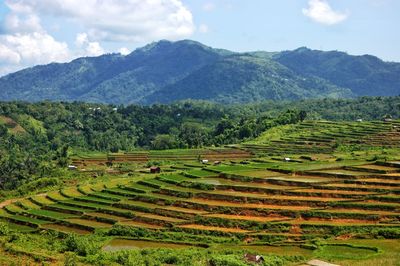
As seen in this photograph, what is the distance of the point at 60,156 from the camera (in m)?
96.9

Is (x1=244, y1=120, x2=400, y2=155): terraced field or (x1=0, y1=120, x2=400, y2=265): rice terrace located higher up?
(x1=244, y1=120, x2=400, y2=155): terraced field

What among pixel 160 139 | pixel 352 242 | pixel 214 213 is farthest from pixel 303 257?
pixel 160 139

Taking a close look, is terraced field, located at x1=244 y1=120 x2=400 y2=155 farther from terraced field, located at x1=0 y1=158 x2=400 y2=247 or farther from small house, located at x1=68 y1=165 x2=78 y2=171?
terraced field, located at x1=0 y1=158 x2=400 y2=247

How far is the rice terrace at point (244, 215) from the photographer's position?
104ft

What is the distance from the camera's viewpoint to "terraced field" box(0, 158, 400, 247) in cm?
3541

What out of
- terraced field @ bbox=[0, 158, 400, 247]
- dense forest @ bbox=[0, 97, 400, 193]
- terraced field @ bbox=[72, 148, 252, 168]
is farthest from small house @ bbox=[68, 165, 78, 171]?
terraced field @ bbox=[0, 158, 400, 247]

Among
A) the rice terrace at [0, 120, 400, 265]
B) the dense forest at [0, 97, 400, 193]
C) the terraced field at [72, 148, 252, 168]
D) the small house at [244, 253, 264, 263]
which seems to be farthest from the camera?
the dense forest at [0, 97, 400, 193]

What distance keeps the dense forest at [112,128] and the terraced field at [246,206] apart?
3448 centimetres

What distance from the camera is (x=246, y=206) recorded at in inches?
1540

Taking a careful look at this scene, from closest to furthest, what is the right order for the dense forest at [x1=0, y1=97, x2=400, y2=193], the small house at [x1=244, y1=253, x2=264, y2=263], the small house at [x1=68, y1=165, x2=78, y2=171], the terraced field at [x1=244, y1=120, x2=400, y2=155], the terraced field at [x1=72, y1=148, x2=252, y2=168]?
the small house at [x1=244, y1=253, x2=264, y2=263] < the terraced field at [x1=244, y1=120, x2=400, y2=155] < the terraced field at [x1=72, y1=148, x2=252, y2=168] < the small house at [x1=68, y1=165, x2=78, y2=171] < the dense forest at [x1=0, y1=97, x2=400, y2=193]

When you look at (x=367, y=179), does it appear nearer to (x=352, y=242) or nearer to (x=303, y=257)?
(x=352, y=242)

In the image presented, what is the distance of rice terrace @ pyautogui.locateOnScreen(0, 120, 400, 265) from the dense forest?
35.6 m

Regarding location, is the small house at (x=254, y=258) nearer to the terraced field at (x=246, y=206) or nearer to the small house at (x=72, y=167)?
the terraced field at (x=246, y=206)

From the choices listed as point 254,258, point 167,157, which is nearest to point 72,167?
point 167,157
